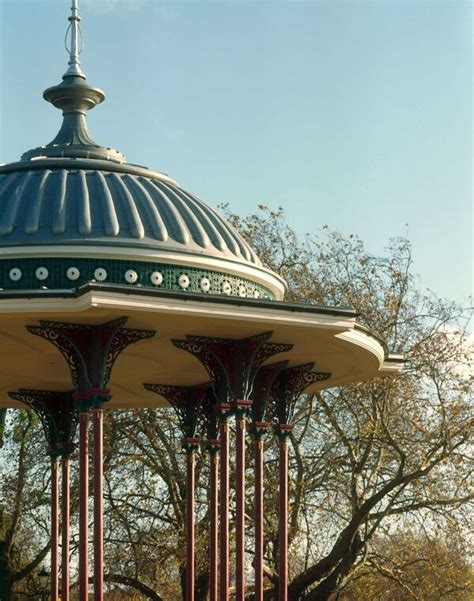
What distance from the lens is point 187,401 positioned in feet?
86.4

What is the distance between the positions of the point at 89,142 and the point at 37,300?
724 cm

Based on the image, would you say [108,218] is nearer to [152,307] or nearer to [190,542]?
[152,307]

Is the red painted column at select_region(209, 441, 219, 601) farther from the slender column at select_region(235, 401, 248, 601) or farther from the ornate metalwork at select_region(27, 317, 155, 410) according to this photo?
the ornate metalwork at select_region(27, 317, 155, 410)

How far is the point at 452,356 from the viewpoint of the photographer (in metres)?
35.3

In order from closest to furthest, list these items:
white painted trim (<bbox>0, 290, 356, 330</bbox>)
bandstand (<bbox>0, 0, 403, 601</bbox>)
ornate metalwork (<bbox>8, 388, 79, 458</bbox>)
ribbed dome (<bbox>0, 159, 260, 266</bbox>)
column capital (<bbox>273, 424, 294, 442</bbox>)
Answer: white painted trim (<bbox>0, 290, 356, 330</bbox>) < bandstand (<bbox>0, 0, 403, 601</bbox>) < ribbed dome (<bbox>0, 159, 260, 266</bbox>) < column capital (<bbox>273, 424, 294, 442</bbox>) < ornate metalwork (<bbox>8, 388, 79, 458</bbox>)

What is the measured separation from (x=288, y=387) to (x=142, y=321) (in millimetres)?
5523

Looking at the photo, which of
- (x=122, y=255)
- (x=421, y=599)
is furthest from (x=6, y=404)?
(x=421, y=599)

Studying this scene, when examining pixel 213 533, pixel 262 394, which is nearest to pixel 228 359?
pixel 262 394

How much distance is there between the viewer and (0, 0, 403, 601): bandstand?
19234 millimetres

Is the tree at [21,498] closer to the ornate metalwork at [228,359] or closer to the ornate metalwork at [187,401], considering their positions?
the ornate metalwork at [187,401]

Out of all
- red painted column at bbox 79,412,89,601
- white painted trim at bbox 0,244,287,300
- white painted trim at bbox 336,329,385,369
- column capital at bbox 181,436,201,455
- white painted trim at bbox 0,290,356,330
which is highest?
white painted trim at bbox 0,244,287,300

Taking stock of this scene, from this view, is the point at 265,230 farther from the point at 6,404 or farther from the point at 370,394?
the point at 6,404

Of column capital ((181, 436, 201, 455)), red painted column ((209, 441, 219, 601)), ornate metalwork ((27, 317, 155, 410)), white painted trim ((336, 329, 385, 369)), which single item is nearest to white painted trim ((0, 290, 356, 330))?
ornate metalwork ((27, 317, 155, 410))

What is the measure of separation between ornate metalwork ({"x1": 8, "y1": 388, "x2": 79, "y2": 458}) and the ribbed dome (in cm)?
549
